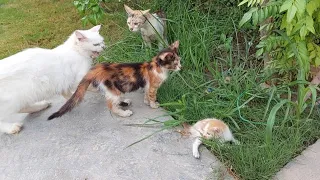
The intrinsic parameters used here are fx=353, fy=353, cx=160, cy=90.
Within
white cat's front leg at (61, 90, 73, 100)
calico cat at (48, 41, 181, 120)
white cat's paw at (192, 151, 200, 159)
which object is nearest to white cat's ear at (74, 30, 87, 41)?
calico cat at (48, 41, 181, 120)

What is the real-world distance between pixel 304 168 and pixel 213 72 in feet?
4.39

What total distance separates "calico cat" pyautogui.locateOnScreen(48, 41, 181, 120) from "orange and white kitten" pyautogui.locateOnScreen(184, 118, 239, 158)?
2.00 ft

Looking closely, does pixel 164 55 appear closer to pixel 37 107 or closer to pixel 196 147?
pixel 196 147

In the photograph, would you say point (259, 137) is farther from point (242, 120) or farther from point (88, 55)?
point (88, 55)

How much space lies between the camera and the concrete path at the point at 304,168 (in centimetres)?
262

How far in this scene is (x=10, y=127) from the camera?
10.4ft

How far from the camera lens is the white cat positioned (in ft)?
9.57

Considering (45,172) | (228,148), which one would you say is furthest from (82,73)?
(228,148)

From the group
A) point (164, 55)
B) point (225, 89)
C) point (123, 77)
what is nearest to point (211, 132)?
point (225, 89)

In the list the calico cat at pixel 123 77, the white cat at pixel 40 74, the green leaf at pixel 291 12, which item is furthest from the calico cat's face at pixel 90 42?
the green leaf at pixel 291 12

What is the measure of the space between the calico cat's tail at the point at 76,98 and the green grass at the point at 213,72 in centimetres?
73

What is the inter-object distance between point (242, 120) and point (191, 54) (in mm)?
995

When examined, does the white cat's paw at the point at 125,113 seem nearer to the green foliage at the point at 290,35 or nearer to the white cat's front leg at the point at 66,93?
the white cat's front leg at the point at 66,93

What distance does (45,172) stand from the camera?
109 inches
